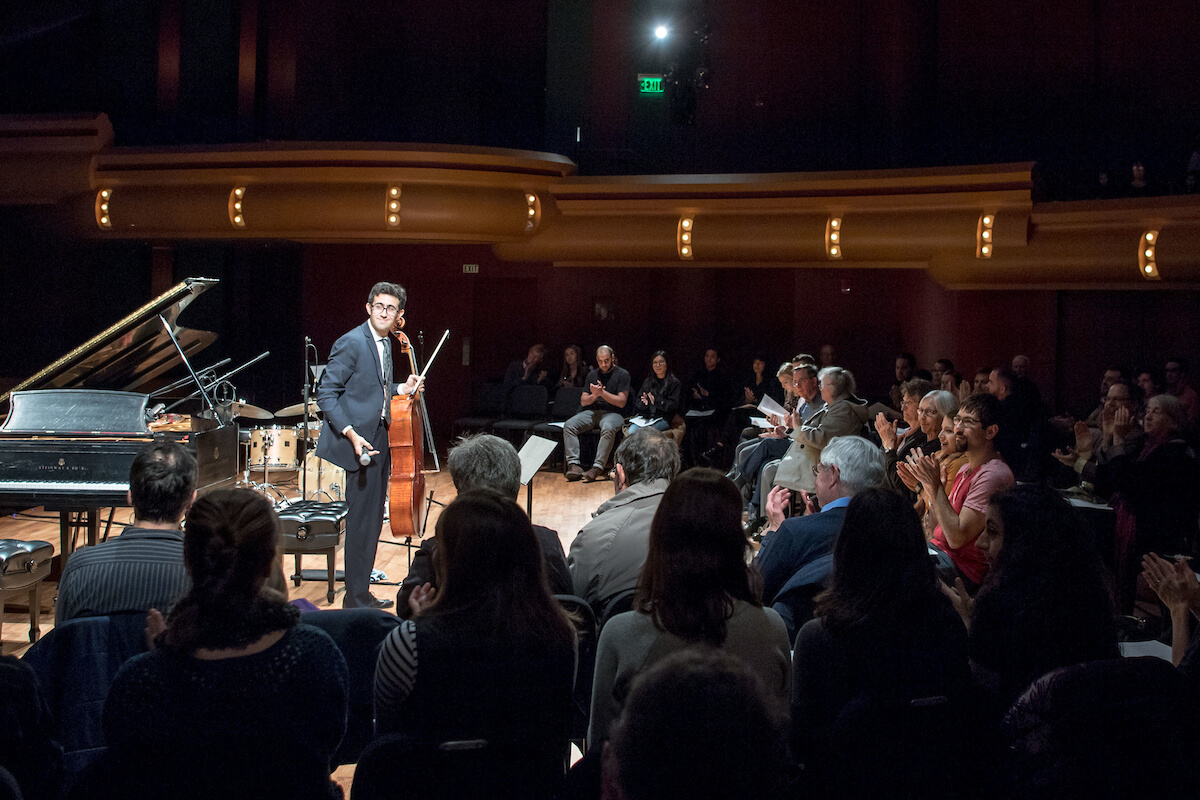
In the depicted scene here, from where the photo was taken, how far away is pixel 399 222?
25.1 feet

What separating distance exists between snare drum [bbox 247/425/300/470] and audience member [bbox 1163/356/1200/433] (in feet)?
20.5

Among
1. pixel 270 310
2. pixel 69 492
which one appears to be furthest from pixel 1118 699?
pixel 270 310

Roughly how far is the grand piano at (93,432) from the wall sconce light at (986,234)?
5.44m

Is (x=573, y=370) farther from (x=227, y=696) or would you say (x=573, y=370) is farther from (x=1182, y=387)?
(x=227, y=696)

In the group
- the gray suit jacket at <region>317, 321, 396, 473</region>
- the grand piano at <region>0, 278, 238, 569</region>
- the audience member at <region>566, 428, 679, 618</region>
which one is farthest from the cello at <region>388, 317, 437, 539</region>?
the audience member at <region>566, 428, 679, 618</region>

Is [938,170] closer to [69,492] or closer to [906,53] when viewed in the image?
[906,53]

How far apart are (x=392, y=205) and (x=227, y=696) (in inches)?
248

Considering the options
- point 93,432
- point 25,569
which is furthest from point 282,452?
point 25,569

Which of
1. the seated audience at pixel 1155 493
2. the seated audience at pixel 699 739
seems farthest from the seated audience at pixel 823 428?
the seated audience at pixel 699 739

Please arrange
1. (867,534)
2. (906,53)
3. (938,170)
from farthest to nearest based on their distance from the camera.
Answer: (906,53), (938,170), (867,534)

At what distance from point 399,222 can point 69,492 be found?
3913 millimetres

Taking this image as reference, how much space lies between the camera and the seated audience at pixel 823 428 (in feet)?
17.9

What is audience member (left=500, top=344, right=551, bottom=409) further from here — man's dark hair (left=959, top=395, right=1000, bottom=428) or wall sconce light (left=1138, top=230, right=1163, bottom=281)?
man's dark hair (left=959, top=395, right=1000, bottom=428)

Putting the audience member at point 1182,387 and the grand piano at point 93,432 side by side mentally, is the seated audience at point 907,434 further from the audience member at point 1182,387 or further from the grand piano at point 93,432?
the grand piano at point 93,432
